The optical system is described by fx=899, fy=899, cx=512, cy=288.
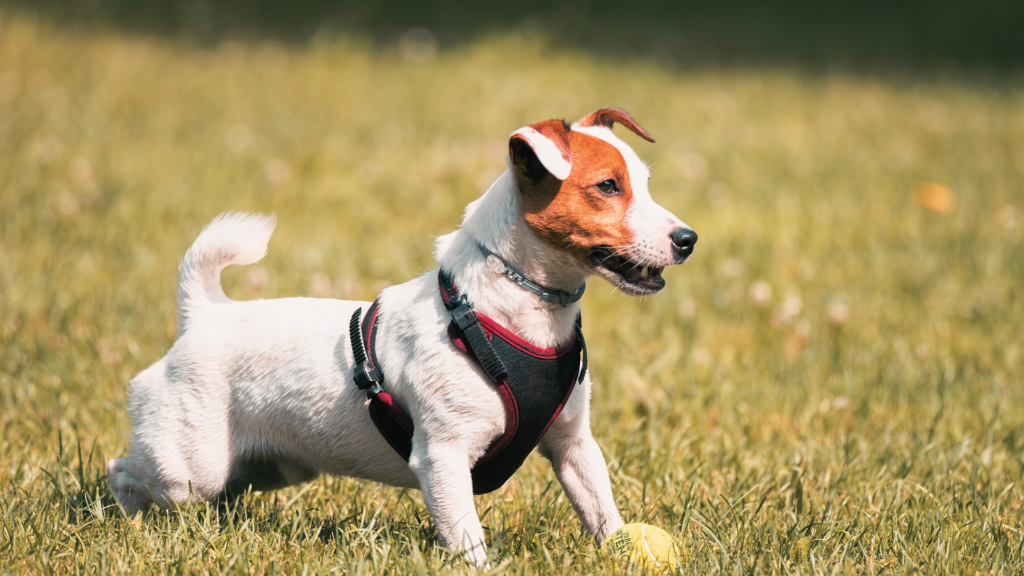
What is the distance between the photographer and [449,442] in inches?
95.0

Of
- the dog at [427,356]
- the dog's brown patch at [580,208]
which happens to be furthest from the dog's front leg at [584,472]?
the dog's brown patch at [580,208]

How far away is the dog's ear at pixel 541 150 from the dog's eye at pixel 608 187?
0.11 meters

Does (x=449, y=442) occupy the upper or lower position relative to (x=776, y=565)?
upper

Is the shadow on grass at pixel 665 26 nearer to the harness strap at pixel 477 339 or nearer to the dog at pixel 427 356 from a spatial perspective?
the dog at pixel 427 356

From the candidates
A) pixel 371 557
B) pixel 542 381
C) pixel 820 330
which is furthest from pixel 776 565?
pixel 820 330

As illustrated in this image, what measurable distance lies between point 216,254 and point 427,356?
36.9 inches

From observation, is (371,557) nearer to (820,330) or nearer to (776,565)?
(776,565)

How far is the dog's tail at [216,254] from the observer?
2900 mm

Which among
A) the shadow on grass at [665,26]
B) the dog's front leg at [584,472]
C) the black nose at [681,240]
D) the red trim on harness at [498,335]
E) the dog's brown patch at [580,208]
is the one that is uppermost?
the shadow on grass at [665,26]

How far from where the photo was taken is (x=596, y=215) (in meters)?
2.47

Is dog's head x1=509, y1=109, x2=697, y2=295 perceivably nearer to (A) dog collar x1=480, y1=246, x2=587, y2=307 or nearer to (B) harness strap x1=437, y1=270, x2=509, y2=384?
(A) dog collar x1=480, y1=246, x2=587, y2=307

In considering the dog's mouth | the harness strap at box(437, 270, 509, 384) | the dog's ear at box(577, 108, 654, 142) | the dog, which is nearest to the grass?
the dog

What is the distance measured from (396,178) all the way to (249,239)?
4011 mm

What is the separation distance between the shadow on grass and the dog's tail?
937cm
